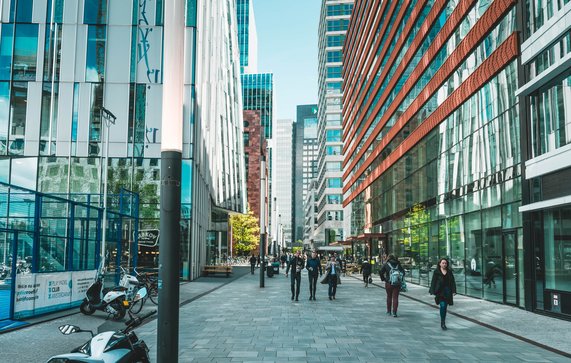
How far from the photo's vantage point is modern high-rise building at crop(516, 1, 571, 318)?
1516cm

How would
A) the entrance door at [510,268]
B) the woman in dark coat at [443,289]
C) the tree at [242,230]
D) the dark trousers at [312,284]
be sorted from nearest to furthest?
the woman in dark coat at [443,289] → the entrance door at [510,268] → the dark trousers at [312,284] → the tree at [242,230]

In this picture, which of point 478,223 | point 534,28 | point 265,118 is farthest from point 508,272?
point 265,118

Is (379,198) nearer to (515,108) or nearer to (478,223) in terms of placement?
(478,223)

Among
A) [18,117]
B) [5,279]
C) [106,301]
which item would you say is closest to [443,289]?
[106,301]

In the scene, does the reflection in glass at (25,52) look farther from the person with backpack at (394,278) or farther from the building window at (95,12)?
the person with backpack at (394,278)

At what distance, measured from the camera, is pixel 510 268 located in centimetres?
1878

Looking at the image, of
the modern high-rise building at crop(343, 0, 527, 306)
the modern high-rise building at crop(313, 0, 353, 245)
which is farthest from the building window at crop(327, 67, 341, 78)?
the modern high-rise building at crop(343, 0, 527, 306)

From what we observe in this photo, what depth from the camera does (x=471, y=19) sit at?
76.6 feet

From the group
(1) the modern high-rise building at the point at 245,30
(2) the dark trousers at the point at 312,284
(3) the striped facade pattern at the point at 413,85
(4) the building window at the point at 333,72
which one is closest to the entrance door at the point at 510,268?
(3) the striped facade pattern at the point at 413,85

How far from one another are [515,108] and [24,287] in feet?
53.7

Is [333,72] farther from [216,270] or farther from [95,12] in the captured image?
[95,12]

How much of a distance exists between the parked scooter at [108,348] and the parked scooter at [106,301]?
727cm

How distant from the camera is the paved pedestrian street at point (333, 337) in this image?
927 centimetres

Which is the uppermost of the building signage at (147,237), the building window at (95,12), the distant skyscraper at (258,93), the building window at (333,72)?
the distant skyscraper at (258,93)
